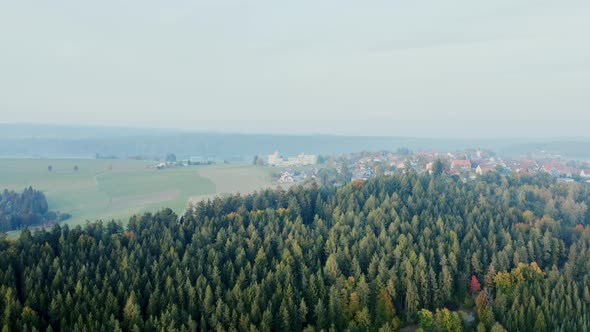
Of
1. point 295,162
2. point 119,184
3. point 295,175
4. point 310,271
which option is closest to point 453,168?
point 295,175

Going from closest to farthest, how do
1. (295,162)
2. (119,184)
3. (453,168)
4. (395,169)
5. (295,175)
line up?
(453,168) < (119,184) < (395,169) < (295,175) < (295,162)

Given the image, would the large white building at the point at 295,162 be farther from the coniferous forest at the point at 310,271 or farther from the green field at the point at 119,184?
the coniferous forest at the point at 310,271

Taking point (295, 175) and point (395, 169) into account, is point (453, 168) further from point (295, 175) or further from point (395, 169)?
point (295, 175)

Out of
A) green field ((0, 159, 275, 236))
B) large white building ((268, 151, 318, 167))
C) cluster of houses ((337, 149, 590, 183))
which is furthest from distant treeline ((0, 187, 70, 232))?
large white building ((268, 151, 318, 167))

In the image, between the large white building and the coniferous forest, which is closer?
the coniferous forest

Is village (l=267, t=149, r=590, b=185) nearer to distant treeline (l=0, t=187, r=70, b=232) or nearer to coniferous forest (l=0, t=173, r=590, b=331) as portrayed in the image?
coniferous forest (l=0, t=173, r=590, b=331)

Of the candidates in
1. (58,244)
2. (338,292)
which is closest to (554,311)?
(338,292)

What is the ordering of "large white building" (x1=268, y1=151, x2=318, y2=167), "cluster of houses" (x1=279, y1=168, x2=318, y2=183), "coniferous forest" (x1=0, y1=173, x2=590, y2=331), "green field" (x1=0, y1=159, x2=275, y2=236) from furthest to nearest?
"large white building" (x1=268, y1=151, x2=318, y2=167)
"cluster of houses" (x1=279, y1=168, x2=318, y2=183)
"green field" (x1=0, y1=159, x2=275, y2=236)
"coniferous forest" (x1=0, y1=173, x2=590, y2=331)
